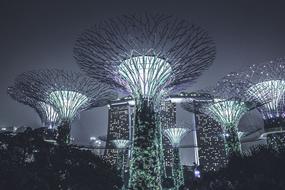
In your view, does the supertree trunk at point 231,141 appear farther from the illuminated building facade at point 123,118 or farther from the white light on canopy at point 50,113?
the illuminated building facade at point 123,118

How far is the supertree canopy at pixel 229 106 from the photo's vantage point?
123 feet

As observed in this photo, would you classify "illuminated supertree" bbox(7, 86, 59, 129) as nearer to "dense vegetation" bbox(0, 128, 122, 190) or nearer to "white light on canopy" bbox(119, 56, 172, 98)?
"dense vegetation" bbox(0, 128, 122, 190)

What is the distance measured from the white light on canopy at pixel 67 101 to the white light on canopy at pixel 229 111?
17158 millimetres

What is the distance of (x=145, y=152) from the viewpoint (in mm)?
Answer: 21500

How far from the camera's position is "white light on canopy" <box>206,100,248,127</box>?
1490 inches

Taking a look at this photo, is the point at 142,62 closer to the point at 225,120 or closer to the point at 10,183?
the point at 10,183

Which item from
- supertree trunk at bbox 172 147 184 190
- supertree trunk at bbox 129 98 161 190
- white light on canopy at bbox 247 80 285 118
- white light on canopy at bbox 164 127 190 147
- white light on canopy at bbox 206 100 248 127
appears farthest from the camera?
white light on canopy at bbox 164 127 190 147

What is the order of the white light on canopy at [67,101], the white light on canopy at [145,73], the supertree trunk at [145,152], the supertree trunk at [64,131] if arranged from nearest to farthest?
the supertree trunk at [145,152]
the white light on canopy at [145,73]
the white light on canopy at [67,101]
the supertree trunk at [64,131]

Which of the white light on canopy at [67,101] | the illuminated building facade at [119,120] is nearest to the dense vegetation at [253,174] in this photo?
the white light on canopy at [67,101]

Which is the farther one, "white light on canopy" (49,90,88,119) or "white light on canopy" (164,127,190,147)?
"white light on canopy" (164,127,190,147)

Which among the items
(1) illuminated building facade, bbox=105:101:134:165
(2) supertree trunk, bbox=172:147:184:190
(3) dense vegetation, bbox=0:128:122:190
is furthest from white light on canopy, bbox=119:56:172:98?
(1) illuminated building facade, bbox=105:101:134:165

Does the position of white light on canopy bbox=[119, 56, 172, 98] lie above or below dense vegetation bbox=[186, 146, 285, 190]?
above

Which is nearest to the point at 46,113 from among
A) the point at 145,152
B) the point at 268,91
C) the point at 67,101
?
the point at 67,101

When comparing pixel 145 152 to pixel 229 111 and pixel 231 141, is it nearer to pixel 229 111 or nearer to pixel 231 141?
pixel 231 141
